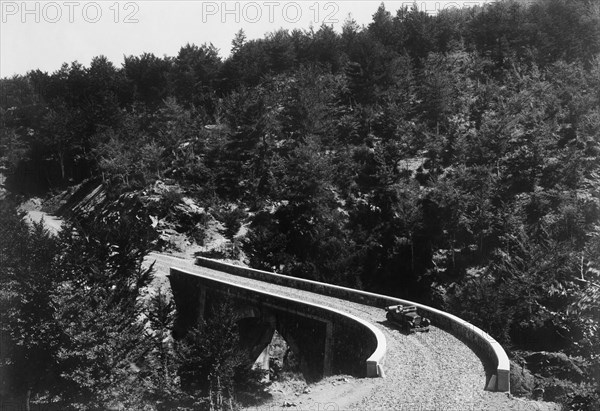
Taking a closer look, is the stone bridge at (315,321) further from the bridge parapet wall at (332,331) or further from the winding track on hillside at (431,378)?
the winding track on hillside at (431,378)

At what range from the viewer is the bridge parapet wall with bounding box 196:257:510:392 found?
17.5m

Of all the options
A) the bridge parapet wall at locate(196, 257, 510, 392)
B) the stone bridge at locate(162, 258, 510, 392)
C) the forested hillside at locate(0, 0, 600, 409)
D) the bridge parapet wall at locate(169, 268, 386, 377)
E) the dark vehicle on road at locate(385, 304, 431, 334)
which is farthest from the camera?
the forested hillside at locate(0, 0, 600, 409)

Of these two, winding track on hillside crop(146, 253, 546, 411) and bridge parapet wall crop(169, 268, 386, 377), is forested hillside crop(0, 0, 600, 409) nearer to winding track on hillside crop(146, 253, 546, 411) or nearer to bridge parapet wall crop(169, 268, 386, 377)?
winding track on hillside crop(146, 253, 546, 411)

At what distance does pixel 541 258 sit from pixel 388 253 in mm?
13690

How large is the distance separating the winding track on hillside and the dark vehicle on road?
1.47 ft

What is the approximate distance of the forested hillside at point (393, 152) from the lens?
118 feet

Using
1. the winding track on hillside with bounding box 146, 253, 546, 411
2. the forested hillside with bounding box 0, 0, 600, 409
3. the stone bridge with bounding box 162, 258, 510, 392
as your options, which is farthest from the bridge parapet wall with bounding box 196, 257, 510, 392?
the forested hillside with bounding box 0, 0, 600, 409

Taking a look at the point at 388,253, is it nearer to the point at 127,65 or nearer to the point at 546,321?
the point at 546,321

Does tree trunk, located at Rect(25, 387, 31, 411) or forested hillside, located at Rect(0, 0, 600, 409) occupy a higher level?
forested hillside, located at Rect(0, 0, 600, 409)

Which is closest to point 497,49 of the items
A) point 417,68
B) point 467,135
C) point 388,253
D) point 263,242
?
point 417,68

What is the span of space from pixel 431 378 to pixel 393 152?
124 ft

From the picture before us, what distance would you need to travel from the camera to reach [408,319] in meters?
24.7

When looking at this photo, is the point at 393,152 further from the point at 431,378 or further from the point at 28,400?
the point at 28,400

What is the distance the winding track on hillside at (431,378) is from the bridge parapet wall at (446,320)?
45 centimetres
